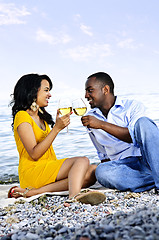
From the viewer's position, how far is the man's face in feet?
14.5

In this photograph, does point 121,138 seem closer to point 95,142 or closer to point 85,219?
point 95,142

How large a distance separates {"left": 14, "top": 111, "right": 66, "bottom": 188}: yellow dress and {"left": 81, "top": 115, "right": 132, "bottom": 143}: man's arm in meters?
0.60

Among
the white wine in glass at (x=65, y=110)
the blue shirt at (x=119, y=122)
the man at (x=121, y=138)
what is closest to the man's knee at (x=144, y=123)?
the man at (x=121, y=138)

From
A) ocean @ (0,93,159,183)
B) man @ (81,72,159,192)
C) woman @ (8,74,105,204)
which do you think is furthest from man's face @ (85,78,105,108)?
ocean @ (0,93,159,183)

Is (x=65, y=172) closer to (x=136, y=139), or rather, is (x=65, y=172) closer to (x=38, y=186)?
(x=38, y=186)

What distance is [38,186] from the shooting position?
406 cm

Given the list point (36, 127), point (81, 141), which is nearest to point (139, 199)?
point (36, 127)

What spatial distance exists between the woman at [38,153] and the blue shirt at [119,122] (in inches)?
14.0

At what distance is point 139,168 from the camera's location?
417 cm

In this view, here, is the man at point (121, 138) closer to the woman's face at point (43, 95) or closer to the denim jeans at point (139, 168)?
the denim jeans at point (139, 168)

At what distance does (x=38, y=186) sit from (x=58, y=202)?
668mm

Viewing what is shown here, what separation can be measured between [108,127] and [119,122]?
1.50 feet

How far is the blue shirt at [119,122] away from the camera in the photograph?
4.15 meters

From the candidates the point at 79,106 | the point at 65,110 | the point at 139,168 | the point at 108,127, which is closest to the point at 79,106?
the point at 79,106
